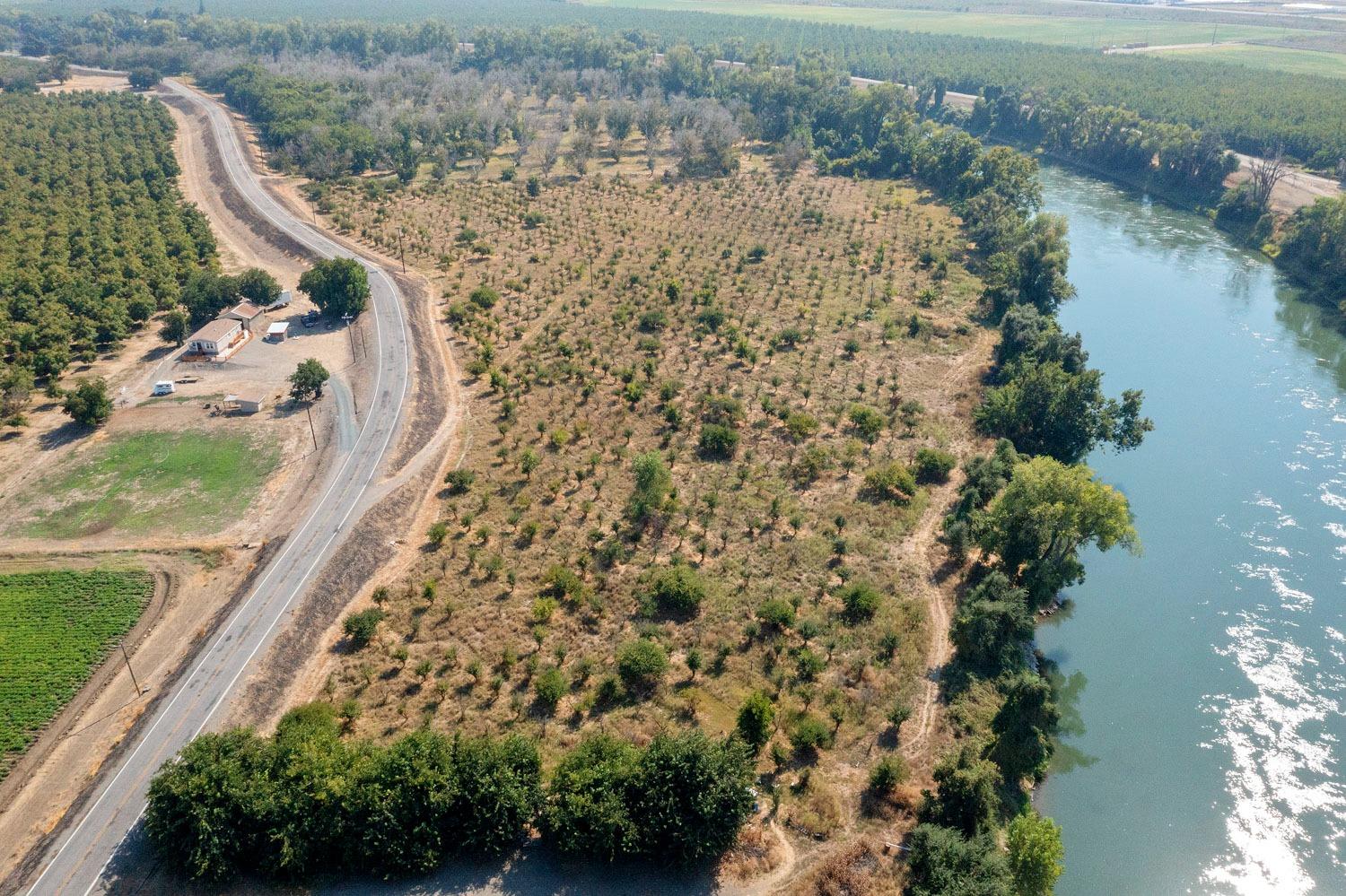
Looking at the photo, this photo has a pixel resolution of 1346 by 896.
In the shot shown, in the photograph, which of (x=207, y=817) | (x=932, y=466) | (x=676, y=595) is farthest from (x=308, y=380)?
(x=932, y=466)

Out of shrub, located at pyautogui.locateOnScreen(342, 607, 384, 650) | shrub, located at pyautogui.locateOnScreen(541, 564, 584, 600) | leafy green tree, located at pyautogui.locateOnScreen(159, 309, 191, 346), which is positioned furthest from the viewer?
leafy green tree, located at pyautogui.locateOnScreen(159, 309, 191, 346)

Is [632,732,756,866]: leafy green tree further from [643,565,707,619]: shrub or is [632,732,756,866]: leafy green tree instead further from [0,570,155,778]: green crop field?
[0,570,155,778]: green crop field

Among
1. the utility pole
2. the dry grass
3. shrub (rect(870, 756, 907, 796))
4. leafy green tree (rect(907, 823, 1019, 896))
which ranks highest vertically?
leafy green tree (rect(907, 823, 1019, 896))

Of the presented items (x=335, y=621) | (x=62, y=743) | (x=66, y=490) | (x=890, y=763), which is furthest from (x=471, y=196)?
(x=890, y=763)

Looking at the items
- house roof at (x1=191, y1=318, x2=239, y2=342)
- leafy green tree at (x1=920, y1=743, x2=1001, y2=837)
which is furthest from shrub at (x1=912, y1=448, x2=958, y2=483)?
house roof at (x1=191, y1=318, x2=239, y2=342)

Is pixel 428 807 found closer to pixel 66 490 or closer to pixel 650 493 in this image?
pixel 650 493

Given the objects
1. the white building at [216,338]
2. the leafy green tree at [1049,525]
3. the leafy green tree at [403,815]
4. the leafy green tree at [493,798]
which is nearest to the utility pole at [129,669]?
the leafy green tree at [403,815]
